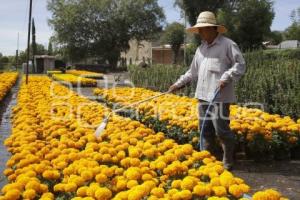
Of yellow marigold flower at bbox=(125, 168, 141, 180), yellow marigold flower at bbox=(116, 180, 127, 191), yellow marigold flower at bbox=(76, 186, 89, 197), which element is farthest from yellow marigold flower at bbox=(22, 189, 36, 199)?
yellow marigold flower at bbox=(125, 168, 141, 180)

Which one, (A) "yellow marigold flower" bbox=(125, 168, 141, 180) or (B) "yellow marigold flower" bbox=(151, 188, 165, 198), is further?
(A) "yellow marigold flower" bbox=(125, 168, 141, 180)

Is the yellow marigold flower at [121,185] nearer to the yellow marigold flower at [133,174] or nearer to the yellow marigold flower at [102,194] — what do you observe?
the yellow marigold flower at [133,174]

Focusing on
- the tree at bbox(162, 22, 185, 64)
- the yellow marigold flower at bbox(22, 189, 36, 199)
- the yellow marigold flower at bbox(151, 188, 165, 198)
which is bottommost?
the yellow marigold flower at bbox(22, 189, 36, 199)

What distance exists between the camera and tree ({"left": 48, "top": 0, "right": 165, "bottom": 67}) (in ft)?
180

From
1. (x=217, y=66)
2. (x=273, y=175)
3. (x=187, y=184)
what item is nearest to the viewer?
(x=187, y=184)

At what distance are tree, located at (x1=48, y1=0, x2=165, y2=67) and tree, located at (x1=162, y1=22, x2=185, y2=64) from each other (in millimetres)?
3745

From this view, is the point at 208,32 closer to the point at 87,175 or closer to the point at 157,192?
the point at 87,175

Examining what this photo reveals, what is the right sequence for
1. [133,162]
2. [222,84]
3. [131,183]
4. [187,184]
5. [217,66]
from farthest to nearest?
1. [217,66]
2. [222,84]
3. [133,162]
4. [131,183]
5. [187,184]

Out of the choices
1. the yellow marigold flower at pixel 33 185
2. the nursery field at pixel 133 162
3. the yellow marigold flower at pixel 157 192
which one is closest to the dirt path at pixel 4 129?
the nursery field at pixel 133 162

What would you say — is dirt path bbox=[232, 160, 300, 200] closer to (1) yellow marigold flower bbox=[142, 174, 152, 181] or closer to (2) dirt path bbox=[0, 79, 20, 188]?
(1) yellow marigold flower bbox=[142, 174, 152, 181]

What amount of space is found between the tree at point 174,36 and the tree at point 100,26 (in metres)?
3.75

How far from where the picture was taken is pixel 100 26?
5525 centimetres

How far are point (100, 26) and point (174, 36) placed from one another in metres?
9.66

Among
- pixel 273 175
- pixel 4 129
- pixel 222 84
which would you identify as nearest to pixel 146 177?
pixel 222 84
